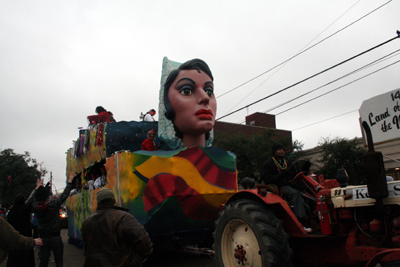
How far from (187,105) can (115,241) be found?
3.87 m

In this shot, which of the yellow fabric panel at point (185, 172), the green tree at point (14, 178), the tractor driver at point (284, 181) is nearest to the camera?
the tractor driver at point (284, 181)

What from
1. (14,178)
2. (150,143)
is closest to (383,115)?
(150,143)

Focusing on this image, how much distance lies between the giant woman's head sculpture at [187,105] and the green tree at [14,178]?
36.3m

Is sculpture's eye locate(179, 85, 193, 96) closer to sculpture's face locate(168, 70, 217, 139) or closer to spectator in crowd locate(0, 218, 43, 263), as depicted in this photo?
sculpture's face locate(168, 70, 217, 139)

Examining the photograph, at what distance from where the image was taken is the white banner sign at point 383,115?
3111 millimetres

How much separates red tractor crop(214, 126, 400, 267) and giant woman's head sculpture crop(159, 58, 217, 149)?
2238mm

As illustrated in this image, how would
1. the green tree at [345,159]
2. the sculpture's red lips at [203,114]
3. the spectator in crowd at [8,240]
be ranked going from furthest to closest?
the green tree at [345,159]
the sculpture's red lips at [203,114]
the spectator in crowd at [8,240]

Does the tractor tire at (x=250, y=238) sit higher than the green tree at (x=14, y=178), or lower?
lower

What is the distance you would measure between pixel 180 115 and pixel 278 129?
32336 mm

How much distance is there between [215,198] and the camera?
6238 mm

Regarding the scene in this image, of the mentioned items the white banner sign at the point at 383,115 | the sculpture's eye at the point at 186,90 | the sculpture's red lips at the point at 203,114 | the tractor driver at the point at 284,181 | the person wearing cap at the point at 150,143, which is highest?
the sculpture's eye at the point at 186,90

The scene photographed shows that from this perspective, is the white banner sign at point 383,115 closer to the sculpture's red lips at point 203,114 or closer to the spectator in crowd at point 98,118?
the sculpture's red lips at point 203,114

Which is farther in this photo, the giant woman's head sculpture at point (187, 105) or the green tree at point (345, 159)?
the green tree at point (345, 159)

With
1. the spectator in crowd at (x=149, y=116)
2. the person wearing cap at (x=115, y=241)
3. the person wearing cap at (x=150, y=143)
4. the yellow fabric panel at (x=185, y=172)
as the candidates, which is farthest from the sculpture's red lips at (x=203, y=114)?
the person wearing cap at (x=115, y=241)
